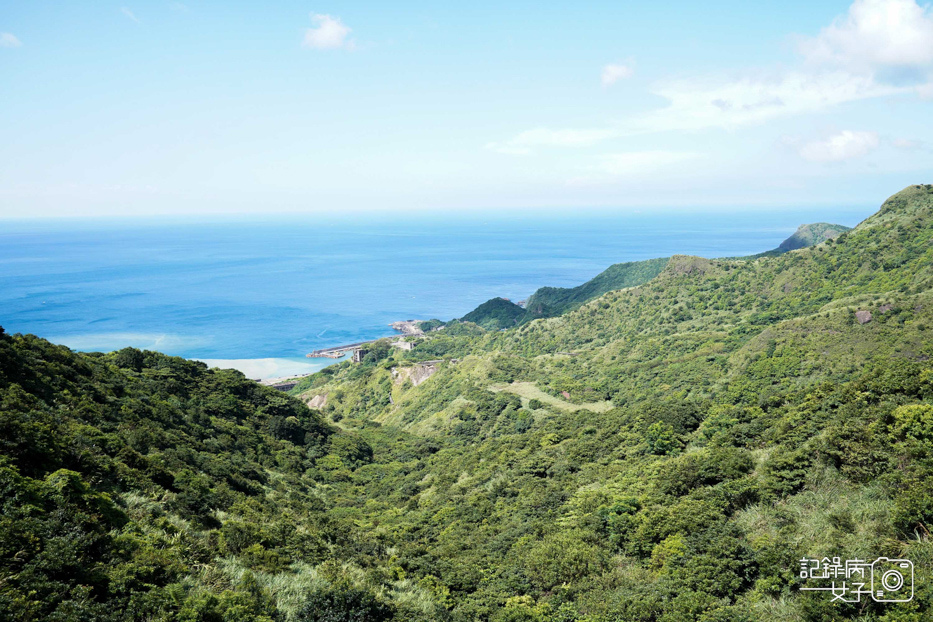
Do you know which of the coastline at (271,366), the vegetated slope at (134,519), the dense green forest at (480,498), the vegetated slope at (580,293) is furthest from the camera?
the vegetated slope at (580,293)

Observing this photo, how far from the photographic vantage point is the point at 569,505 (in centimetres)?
2733

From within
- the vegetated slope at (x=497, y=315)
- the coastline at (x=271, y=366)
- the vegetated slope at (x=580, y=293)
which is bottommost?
the coastline at (x=271, y=366)

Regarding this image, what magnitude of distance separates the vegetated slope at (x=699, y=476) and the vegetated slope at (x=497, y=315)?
3302 inches

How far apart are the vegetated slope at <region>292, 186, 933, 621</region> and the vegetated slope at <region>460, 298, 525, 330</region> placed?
275 ft

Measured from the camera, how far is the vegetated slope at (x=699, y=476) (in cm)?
1608

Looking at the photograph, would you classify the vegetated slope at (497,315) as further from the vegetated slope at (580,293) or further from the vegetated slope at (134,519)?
the vegetated slope at (134,519)

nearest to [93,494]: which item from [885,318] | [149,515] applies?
[149,515]

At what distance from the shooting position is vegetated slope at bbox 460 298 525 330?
159 m

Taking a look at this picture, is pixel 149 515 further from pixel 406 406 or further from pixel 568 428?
pixel 406 406

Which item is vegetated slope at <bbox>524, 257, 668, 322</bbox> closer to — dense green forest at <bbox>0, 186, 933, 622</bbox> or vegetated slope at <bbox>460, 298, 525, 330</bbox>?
vegetated slope at <bbox>460, 298, 525, 330</bbox>

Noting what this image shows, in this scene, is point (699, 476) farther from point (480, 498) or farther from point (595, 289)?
point (595, 289)

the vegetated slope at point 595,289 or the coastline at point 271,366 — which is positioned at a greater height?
the vegetated slope at point 595,289

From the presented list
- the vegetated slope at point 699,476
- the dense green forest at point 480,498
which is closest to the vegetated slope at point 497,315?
the vegetated slope at point 699,476

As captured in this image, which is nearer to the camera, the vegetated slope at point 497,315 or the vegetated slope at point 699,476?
the vegetated slope at point 699,476
